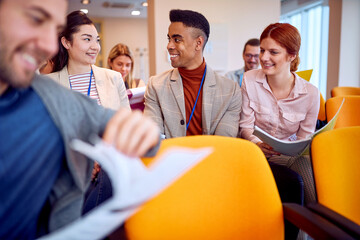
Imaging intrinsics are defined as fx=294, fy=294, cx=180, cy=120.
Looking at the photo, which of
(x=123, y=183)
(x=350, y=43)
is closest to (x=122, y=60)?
(x=123, y=183)

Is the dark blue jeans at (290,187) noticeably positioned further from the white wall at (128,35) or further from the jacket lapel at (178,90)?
the white wall at (128,35)

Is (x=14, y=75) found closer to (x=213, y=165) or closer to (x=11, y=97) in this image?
(x=11, y=97)

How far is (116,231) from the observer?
3.78ft

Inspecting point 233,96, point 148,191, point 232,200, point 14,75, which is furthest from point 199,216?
point 233,96

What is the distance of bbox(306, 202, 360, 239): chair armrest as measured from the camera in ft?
3.06

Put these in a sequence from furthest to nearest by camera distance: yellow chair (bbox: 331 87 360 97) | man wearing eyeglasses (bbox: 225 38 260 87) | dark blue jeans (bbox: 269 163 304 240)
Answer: man wearing eyeglasses (bbox: 225 38 260 87) < yellow chair (bbox: 331 87 360 97) < dark blue jeans (bbox: 269 163 304 240)

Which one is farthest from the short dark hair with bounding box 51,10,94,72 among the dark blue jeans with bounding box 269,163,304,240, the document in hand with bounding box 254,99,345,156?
the dark blue jeans with bounding box 269,163,304,240

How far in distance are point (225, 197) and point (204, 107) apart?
111 cm

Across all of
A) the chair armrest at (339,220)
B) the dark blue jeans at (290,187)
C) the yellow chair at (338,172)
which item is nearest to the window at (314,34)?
the dark blue jeans at (290,187)

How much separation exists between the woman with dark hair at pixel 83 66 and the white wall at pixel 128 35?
7.94 meters

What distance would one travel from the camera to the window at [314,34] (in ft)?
23.7

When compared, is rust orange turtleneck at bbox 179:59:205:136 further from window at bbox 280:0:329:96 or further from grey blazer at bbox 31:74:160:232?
window at bbox 280:0:329:96

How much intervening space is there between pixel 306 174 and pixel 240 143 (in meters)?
0.99

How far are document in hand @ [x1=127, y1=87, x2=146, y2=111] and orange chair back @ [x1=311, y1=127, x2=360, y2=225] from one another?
166 cm
